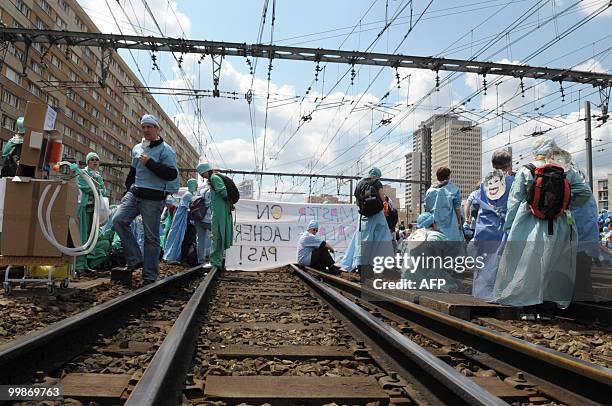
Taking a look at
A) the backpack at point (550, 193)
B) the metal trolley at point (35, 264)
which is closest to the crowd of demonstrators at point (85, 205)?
the metal trolley at point (35, 264)

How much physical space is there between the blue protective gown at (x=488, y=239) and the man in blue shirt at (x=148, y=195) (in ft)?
12.3

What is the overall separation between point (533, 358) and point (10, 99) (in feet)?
184

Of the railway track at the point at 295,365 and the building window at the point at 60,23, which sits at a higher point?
the building window at the point at 60,23

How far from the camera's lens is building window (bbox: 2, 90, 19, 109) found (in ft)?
154

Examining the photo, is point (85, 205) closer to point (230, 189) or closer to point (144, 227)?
point (144, 227)

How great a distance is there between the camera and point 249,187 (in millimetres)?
46812

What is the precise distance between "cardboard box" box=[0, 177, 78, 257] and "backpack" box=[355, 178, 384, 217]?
4.67 meters

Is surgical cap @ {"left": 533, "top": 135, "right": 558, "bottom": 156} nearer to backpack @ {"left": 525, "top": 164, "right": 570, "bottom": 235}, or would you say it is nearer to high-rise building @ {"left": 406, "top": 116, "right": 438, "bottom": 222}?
backpack @ {"left": 525, "top": 164, "right": 570, "bottom": 235}

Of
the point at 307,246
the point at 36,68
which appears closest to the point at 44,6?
the point at 36,68

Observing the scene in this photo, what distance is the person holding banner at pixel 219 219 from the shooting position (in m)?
8.59

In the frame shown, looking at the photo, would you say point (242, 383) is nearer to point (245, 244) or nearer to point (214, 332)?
point (214, 332)

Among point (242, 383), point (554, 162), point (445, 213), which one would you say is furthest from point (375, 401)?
point (445, 213)

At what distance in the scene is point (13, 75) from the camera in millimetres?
48562

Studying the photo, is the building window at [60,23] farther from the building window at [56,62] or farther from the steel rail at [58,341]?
the steel rail at [58,341]
